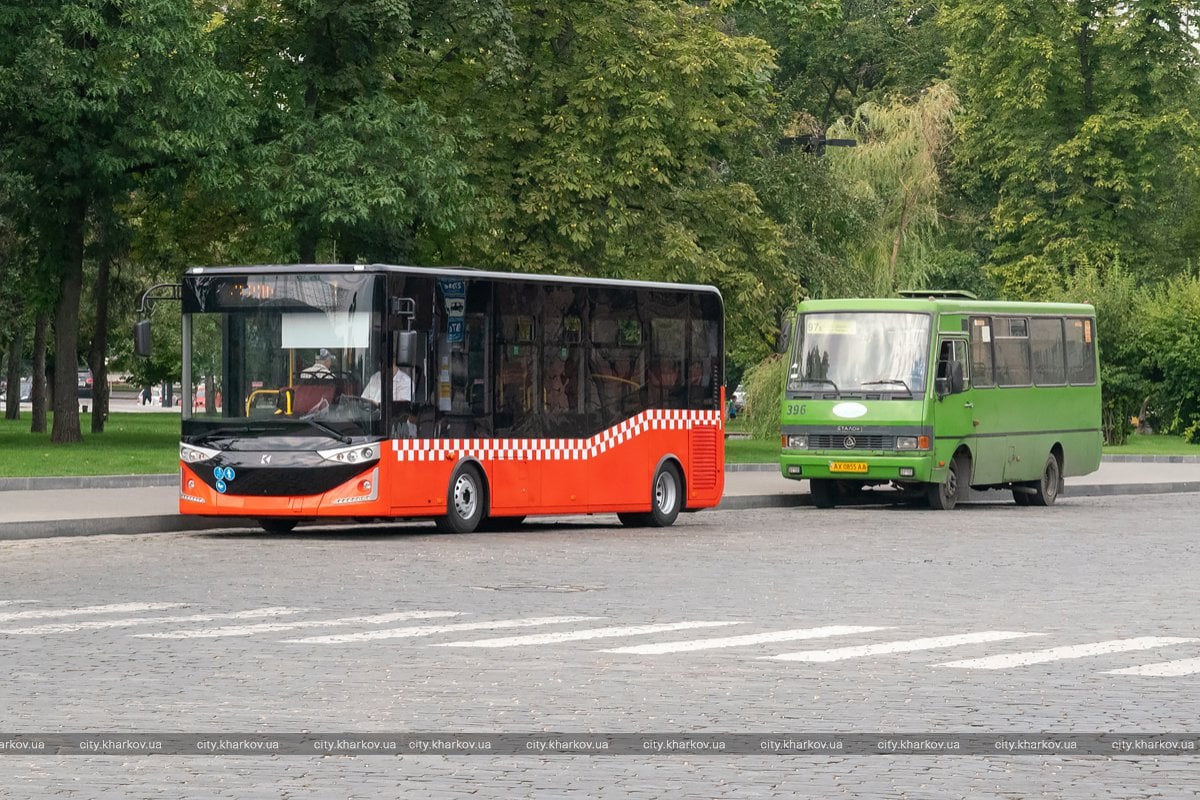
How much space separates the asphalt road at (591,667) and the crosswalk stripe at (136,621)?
43mm

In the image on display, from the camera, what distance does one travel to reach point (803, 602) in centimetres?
1689

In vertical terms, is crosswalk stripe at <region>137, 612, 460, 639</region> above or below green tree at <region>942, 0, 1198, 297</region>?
below

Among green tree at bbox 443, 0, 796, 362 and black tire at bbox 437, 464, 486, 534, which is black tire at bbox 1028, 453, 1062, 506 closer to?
green tree at bbox 443, 0, 796, 362

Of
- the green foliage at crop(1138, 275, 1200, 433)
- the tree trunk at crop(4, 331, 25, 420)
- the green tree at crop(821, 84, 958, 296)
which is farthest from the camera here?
the tree trunk at crop(4, 331, 25, 420)

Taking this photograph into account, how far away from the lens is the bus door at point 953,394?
3269 centimetres

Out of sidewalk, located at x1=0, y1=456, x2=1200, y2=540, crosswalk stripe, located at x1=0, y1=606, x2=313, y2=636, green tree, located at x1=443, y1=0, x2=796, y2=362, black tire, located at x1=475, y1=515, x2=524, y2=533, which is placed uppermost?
green tree, located at x1=443, y1=0, x2=796, y2=362

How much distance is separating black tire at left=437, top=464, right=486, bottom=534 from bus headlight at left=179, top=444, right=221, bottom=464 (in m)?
2.65

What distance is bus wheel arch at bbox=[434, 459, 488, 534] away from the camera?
24578 millimetres

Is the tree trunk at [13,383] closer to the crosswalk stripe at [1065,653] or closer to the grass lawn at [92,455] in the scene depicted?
the grass lawn at [92,455]

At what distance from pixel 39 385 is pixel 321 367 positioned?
127ft

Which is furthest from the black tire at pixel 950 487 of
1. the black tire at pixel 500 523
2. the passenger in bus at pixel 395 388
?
the passenger in bus at pixel 395 388

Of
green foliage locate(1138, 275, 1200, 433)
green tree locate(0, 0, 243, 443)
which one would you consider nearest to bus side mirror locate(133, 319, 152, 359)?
green tree locate(0, 0, 243, 443)

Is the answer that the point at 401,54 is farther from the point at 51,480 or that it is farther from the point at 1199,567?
the point at 1199,567

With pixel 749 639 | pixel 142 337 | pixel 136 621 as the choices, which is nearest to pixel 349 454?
pixel 142 337
